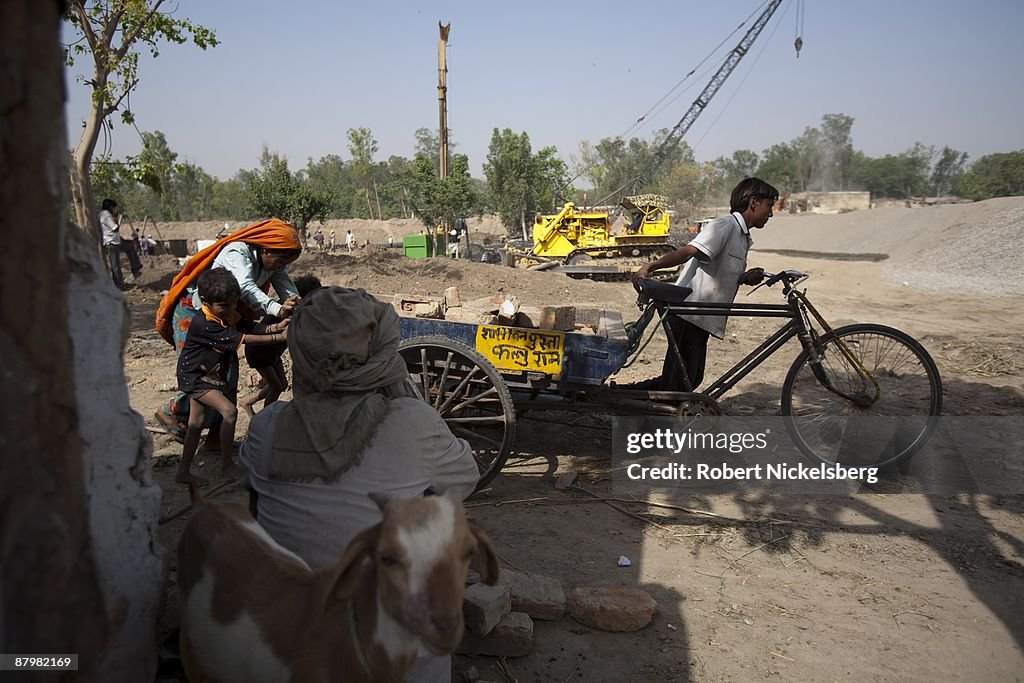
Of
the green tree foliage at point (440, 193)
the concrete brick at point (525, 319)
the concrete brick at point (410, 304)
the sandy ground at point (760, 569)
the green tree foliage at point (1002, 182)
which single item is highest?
the green tree foliage at point (1002, 182)

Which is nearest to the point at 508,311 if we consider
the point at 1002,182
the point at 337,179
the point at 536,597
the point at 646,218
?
the point at 536,597

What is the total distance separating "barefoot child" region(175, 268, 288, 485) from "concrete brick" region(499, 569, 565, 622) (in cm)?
213

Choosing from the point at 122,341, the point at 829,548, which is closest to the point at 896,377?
the point at 829,548

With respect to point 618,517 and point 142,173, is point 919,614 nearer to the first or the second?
point 618,517

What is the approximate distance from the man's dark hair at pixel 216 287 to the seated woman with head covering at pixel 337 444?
1.99 m

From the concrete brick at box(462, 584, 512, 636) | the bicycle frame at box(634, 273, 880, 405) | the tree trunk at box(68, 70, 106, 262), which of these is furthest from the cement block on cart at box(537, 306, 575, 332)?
the tree trunk at box(68, 70, 106, 262)

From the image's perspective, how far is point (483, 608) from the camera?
8.39ft

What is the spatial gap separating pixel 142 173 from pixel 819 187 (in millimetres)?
100139

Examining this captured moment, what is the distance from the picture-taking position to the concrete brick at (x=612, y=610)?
9.31 feet

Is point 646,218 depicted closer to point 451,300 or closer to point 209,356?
point 451,300

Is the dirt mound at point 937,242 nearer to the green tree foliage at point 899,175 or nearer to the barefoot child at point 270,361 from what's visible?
the barefoot child at point 270,361

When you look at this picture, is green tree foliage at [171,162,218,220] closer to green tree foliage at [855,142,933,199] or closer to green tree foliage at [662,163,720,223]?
green tree foliage at [662,163,720,223]

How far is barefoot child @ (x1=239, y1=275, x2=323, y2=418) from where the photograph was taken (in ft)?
14.7

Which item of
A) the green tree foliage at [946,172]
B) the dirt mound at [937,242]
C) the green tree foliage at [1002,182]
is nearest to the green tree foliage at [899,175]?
the green tree foliage at [946,172]
